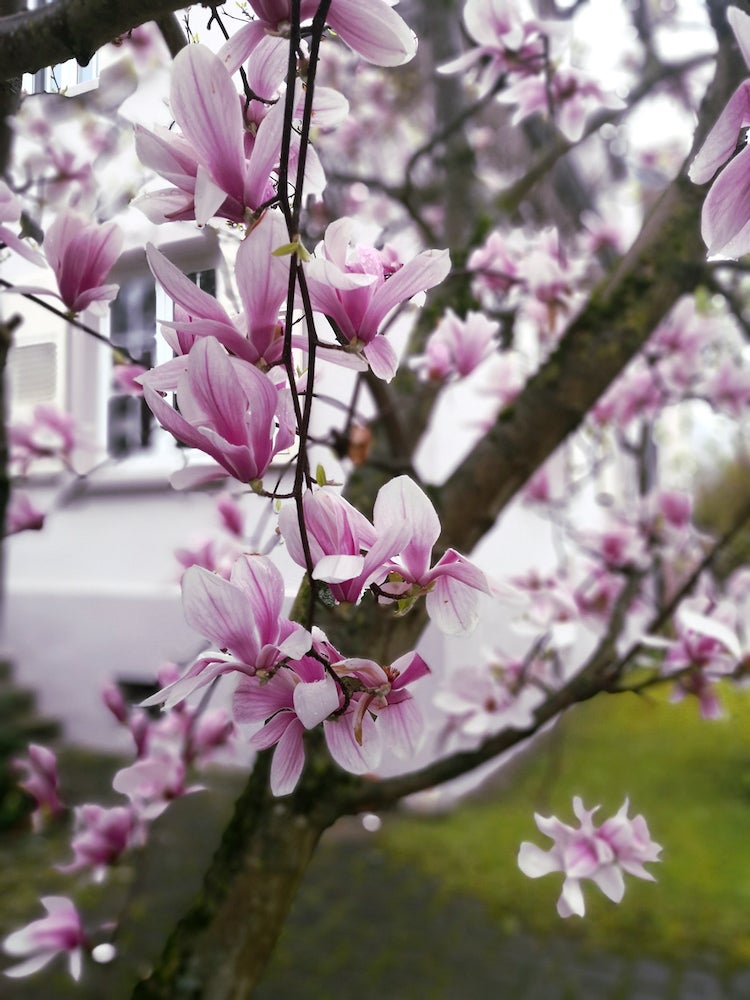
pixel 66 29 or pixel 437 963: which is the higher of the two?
pixel 66 29

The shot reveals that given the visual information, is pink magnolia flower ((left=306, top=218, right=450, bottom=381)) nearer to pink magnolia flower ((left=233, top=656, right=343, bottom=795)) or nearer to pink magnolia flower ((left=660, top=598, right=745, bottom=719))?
pink magnolia flower ((left=233, top=656, right=343, bottom=795))

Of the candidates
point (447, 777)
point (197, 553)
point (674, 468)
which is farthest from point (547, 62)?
point (674, 468)

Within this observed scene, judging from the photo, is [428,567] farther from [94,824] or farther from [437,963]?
[437,963]

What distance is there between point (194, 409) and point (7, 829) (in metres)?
4.01

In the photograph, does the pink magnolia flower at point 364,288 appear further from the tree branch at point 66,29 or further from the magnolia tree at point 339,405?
the tree branch at point 66,29

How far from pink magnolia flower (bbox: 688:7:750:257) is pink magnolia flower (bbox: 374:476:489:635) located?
0.23m

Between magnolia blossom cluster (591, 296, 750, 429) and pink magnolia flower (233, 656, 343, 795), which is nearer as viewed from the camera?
pink magnolia flower (233, 656, 343, 795)

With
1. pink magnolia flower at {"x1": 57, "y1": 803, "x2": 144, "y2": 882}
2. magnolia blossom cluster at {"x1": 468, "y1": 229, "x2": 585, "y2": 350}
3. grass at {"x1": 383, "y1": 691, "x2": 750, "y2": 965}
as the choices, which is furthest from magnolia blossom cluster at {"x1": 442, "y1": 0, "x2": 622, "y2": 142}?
grass at {"x1": 383, "y1": 691, "x2": 750, "y2": 965}

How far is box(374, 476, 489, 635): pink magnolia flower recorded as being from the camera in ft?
1.65

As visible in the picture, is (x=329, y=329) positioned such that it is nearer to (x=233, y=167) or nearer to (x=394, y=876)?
(x=233, y=167)

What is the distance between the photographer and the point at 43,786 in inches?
47.6

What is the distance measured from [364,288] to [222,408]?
0.39ft

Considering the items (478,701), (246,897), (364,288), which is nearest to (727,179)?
(364,288)

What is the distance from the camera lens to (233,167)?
0.52 meters
